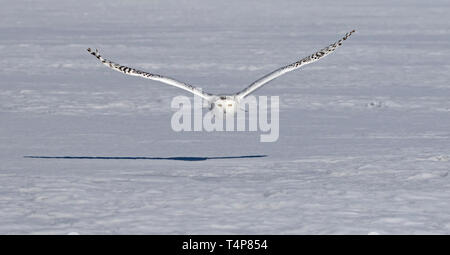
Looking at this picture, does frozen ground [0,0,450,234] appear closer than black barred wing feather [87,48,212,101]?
Yes

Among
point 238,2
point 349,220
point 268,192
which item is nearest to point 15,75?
point 268,192

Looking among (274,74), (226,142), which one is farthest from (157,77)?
(226,142)

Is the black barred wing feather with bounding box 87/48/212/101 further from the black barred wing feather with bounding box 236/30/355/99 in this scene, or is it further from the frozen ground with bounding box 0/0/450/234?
the frozen ground with bounding box 0/0/450/234

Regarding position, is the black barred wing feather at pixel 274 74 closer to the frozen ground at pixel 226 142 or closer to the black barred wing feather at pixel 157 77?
the black barred wing feather at pixel 157 77

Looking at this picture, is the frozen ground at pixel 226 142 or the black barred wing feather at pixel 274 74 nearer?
the frozen ground at pixel 226 142

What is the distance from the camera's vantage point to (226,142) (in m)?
14.9

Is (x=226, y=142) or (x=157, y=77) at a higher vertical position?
(x=157, y=77)

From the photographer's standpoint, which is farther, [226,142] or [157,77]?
[226,142]

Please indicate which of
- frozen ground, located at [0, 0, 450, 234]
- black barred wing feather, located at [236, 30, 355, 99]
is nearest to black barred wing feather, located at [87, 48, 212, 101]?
black barred wing feather, located at [236, 30, 355, 99]

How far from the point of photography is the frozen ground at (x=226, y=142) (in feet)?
29.9

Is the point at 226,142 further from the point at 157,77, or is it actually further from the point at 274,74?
the point at 157,77

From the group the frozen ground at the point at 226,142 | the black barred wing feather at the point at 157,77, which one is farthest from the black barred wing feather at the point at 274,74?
the frozen ground at the point at 226,142

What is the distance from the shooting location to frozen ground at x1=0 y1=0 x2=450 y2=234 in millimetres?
9117

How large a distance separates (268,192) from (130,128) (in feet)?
21.2
